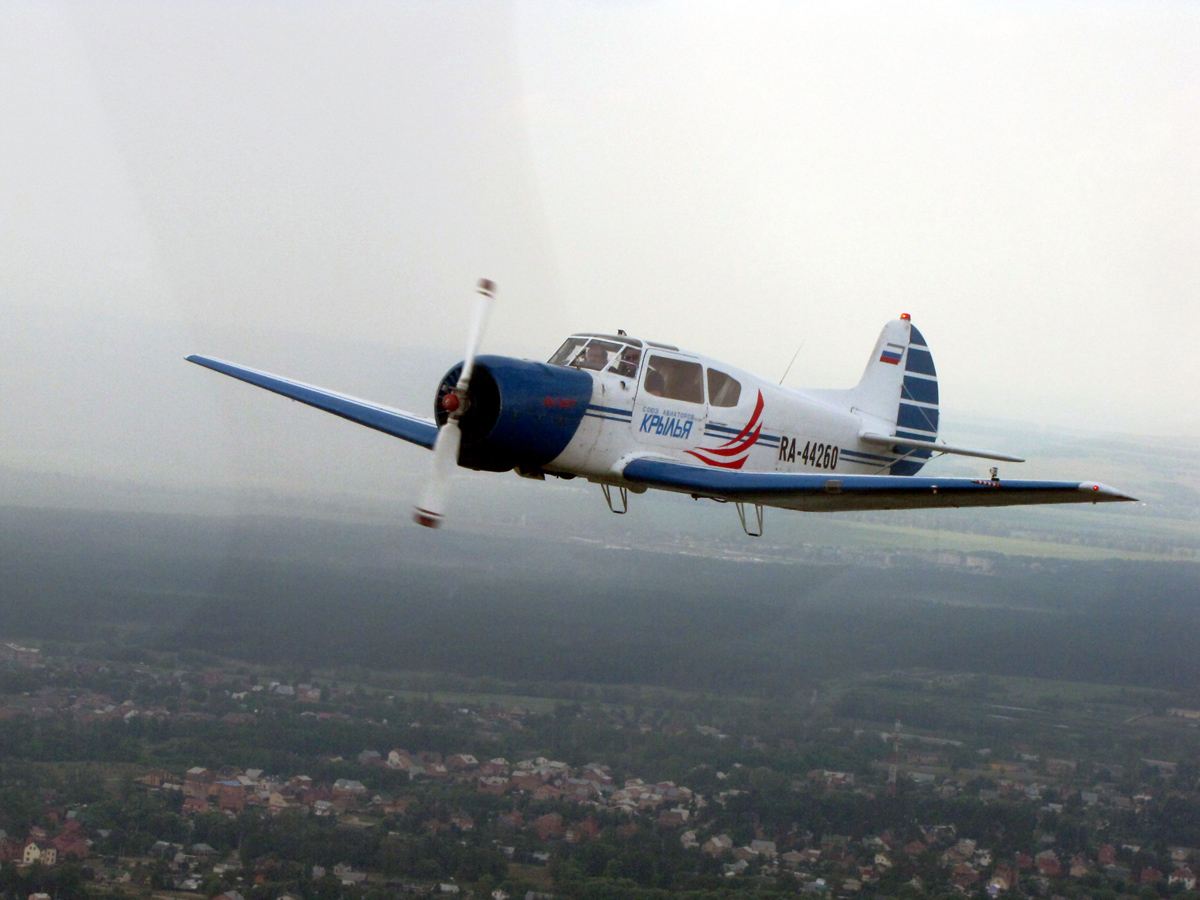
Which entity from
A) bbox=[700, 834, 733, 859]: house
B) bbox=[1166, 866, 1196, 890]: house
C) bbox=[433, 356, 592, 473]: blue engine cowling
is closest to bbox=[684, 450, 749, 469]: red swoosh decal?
bbox=[433, 356, 592, 473]: blue engine cowling

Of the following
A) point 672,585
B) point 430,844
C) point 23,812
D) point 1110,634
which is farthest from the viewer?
point 1110,634

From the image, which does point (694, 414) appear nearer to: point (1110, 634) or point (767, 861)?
point (767, 861)

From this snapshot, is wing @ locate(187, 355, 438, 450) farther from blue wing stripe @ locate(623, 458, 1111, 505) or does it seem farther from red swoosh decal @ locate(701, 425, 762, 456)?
red swoosh decal @ locate(701, 425, 762, 456)

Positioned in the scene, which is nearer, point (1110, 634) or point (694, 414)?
point (694, 414)

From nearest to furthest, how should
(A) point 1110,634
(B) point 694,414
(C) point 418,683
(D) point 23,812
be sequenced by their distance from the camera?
(B) point 694,414, (D) point 23,812, (C) point 418,683, (A) point 1110,634

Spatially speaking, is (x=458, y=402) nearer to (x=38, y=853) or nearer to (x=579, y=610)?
(x=38, y=853)

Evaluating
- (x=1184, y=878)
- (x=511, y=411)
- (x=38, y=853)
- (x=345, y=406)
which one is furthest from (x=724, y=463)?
(x=1184, y=878)

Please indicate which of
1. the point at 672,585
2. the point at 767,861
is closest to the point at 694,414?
the point at 767,861
